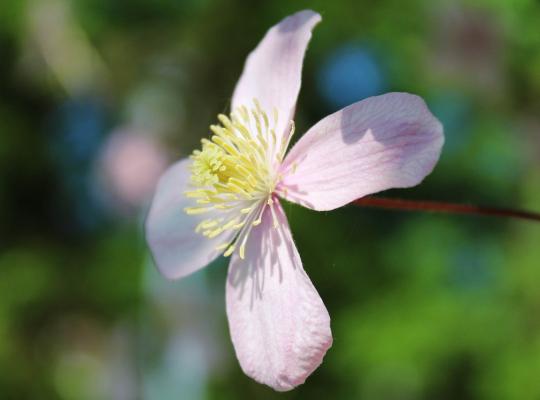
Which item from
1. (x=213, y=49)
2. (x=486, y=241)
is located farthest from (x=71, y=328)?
(x=486, y=241)

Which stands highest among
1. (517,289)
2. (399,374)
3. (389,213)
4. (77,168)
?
(77,168)

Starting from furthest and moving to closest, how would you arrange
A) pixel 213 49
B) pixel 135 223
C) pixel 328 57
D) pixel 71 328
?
pixel 71 328, pixel 135 223, pixel 213 49, pixel 328 57

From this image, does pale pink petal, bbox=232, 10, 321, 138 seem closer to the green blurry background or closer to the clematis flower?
→ the clematis flower

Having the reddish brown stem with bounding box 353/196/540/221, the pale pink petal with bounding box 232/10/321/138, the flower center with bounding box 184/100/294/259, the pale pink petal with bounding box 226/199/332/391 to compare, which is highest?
the pale pink petal with bounding box 232/10/321/138

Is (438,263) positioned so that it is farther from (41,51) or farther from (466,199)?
(41,51)

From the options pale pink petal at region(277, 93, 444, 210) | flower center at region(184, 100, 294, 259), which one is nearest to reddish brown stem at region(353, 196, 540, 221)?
pale pink petal at region(277, 93, 444, 210)

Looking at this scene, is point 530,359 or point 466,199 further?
point 466,199

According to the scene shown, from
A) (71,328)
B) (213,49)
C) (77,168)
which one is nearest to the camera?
(213,49)

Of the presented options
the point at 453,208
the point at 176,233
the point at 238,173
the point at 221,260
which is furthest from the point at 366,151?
the point at 221,260
